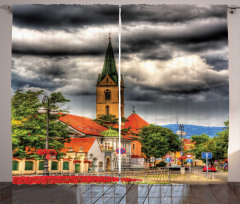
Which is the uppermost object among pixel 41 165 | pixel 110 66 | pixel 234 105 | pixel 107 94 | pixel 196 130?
pixel 110 66

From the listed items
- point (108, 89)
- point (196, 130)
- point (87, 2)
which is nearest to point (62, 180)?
point (108, 89)

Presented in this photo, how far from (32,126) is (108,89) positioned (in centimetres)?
166

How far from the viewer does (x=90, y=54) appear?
6836mm

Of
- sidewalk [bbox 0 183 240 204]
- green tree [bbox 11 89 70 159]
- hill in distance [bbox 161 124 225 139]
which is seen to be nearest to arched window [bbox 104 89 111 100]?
green tree [bbox 11 89 70 159]

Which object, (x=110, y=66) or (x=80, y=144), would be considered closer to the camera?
(x=110, y=66)

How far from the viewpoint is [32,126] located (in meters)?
7.07

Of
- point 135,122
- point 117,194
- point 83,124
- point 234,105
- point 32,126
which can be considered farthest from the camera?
point 32,126

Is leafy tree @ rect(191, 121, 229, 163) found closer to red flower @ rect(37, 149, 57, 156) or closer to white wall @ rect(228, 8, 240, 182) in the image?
white wall @ rect(228, 8, 240, 182)

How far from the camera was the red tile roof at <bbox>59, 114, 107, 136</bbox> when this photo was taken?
22.5ft

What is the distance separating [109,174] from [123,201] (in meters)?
2.37

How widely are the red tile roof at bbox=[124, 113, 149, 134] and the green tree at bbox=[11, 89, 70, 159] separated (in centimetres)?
121

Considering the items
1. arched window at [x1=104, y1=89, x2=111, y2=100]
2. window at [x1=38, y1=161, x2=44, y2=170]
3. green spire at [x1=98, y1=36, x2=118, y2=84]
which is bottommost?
window at [x1=38, y1=161, x2=44, y2=170]

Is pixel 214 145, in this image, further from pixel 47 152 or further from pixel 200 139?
pixel 47 152

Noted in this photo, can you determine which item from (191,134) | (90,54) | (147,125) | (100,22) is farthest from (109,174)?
(100,22)
